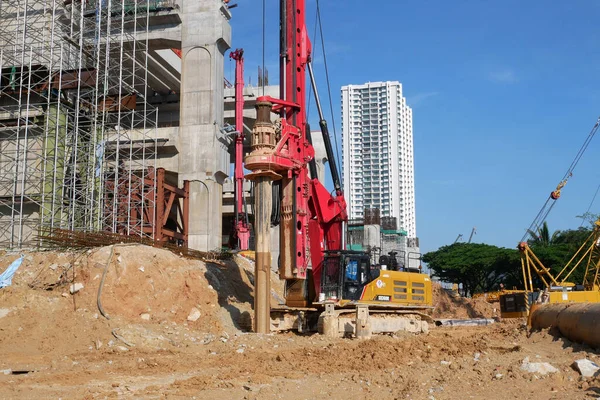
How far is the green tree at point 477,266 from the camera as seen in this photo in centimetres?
5703

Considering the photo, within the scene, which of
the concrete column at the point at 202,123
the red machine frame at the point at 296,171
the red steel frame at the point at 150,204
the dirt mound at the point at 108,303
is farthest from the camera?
the concrete column at the point at 202,123

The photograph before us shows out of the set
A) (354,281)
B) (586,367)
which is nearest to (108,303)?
(354,281)

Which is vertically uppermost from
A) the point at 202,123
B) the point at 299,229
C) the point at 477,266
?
the point at 202,123

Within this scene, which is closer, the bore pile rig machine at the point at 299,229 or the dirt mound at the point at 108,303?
the dirt mound at the point at 108,303

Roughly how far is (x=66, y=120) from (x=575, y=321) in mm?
22748

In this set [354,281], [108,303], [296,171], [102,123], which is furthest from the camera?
[102,123]

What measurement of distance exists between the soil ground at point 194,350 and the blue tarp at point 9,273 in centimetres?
16

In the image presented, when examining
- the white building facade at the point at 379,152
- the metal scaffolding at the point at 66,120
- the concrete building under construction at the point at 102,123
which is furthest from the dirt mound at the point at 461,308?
the white building facade at the point at 379,152

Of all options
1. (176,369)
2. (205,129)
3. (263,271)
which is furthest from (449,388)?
(205,129)

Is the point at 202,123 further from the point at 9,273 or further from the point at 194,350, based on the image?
the point at 194,350

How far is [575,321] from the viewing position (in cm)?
1226

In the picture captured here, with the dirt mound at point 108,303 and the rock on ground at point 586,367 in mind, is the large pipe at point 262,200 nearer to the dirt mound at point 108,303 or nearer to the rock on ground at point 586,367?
the dirt mound at point 108,303

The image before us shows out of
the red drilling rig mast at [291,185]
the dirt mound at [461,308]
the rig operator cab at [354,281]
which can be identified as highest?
the red drilling rig mast at [291,185]

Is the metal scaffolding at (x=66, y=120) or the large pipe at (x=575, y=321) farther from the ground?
the metal scaffolding at (x=66, y=120)
